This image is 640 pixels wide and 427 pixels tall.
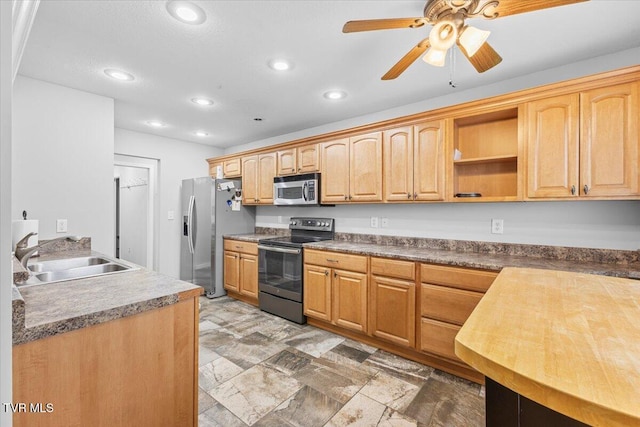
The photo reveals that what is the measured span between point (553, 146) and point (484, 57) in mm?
953

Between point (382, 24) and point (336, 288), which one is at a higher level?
point (382, 24)

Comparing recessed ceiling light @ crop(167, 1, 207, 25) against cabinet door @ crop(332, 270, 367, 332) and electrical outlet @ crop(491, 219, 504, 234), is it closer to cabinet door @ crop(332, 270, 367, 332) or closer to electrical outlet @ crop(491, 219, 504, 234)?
Answer: cabinet door @ crop(332, 270, 367, 332)

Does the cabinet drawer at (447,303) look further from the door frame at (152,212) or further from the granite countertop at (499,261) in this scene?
the door frame at (152,212)

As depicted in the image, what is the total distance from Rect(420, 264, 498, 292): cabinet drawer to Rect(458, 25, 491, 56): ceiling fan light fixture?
145cm

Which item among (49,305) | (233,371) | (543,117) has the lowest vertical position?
(233,371)

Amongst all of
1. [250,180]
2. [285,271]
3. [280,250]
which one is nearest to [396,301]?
[285,271]

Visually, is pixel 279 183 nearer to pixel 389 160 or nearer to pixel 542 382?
pixel 389 160

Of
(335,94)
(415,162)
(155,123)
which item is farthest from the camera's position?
(155,123)

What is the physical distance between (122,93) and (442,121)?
3044 mm

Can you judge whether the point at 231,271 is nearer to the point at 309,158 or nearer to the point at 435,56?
the point at 309,158

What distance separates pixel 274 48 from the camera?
202 centimetres

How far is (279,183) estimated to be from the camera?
3.80 meters

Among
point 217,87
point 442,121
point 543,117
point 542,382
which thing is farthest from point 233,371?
point 543,117

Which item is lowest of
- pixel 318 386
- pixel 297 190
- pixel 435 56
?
pixel 318 386
